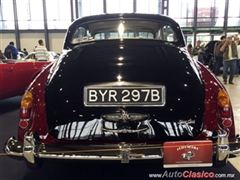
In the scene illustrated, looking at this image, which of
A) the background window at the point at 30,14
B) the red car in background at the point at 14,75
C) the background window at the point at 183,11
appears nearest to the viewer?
the red car in background at the point at 14,75

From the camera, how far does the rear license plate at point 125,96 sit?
Result: 6.04 ft

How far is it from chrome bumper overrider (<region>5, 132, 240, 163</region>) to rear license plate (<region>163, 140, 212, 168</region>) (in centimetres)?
6

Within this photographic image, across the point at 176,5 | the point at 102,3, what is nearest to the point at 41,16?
the point at 102,3

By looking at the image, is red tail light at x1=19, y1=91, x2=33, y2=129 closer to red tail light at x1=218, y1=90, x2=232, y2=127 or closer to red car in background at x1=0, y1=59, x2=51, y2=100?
red tail light at x1=218, y1=90, x2=232, y2=127

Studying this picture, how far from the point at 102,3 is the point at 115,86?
21334 millimetres

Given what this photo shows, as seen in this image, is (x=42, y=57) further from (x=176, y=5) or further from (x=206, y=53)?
(x=176, y=5)

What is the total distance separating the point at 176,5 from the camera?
21047mm

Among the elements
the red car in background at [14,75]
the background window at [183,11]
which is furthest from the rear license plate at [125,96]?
the background window at [183,11]

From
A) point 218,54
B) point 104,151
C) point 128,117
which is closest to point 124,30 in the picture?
point 128,117

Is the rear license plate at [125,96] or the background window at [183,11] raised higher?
the background window at [183,11]

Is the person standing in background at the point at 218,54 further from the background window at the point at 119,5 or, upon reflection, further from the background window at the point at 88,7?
the background window at the point at 88,7

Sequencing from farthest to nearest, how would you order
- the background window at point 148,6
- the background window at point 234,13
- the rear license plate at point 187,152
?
the background window at point 148,6, the background window at point 234,13, the rear license plate at point 187,152

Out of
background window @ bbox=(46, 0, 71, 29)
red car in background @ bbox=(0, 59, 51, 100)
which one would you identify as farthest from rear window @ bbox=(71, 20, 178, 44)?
background window @ bbox=(46, 0, 71, 29)

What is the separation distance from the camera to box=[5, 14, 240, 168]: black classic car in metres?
1.73
